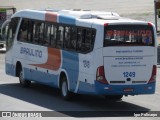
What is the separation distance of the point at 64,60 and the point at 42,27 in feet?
7.78

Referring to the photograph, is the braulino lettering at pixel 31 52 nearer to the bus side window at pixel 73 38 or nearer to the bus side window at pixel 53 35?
the bus side window at pixel 53 35

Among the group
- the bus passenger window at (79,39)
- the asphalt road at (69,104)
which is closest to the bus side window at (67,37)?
the bus passenger window at (79,39)

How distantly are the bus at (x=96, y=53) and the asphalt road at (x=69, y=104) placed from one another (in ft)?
1.38

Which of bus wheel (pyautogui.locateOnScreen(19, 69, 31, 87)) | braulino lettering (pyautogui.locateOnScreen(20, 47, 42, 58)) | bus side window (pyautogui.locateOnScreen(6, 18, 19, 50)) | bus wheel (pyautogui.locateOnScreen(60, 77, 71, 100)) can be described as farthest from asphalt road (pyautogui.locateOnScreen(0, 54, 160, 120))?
bus side window (pyautogui.locateOnScreen(6, 18, 19, 50))

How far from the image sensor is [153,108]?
65.2 feet

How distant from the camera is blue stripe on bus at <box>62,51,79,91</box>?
Answer: 830 inches

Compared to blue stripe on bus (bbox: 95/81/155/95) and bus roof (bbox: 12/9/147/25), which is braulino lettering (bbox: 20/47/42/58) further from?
blue stripe on bus (bbox: 95/81/155/95)

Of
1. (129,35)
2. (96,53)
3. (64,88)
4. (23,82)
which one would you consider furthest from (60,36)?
(23,82)

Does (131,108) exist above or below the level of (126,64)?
below

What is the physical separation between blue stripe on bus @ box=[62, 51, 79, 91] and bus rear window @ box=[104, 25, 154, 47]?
62.8 inches

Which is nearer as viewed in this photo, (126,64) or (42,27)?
(126,64)

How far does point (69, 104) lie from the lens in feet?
68.5

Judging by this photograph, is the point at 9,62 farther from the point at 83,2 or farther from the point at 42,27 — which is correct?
the point at 83,2

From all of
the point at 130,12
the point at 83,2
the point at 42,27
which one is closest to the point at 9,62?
the point at 42,27
